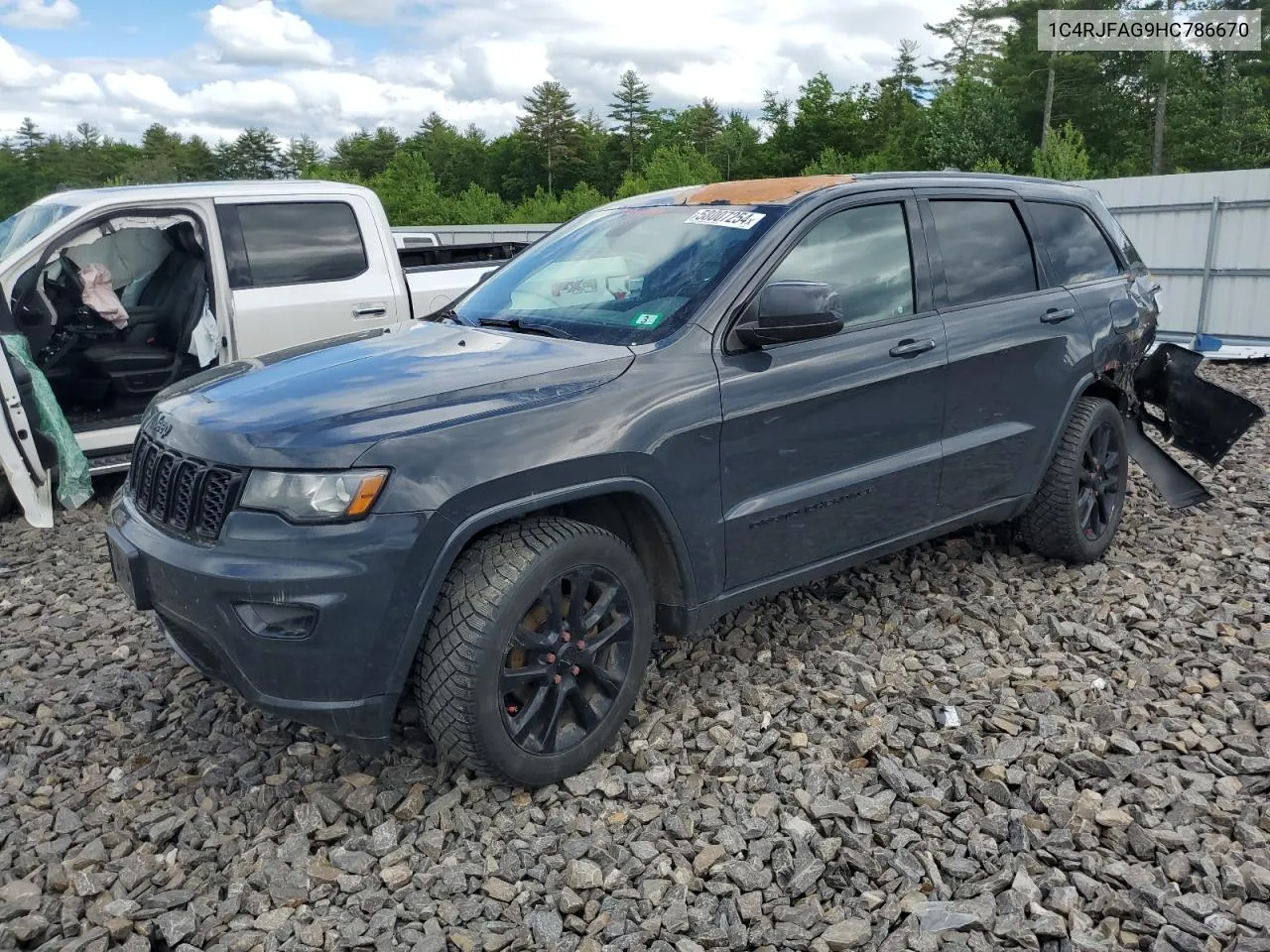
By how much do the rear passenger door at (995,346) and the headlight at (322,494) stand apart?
2.43 meters

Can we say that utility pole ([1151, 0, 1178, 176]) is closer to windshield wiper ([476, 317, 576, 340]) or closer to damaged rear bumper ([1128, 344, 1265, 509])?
damaged rear bumper ([1128, 344, 1265, 509])

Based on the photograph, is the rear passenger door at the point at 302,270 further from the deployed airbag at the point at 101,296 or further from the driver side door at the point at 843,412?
the driver side door at the point at 843,412

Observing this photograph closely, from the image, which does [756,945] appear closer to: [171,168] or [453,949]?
[453,949]

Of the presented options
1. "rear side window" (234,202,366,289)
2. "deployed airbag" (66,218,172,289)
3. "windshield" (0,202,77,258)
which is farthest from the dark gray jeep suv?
"deployed airbag" (66,218,172,289)

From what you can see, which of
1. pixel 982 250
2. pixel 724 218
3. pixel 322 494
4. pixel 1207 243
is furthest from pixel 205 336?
pixel 1207 243

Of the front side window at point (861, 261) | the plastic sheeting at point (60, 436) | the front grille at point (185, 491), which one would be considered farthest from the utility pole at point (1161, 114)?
the front grille at point (185, 491)

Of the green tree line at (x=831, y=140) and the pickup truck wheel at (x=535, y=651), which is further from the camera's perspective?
the green tree line at (x=831, y=140)

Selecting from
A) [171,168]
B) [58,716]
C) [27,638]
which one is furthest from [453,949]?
[171,168]

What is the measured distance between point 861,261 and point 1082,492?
1.89 metres

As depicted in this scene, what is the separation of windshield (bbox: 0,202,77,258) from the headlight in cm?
466

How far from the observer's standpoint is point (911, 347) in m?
3.99

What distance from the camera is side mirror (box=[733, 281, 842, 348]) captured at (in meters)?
3.37

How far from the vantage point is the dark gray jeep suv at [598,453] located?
2.82m

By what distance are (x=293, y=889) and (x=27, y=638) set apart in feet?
8.21
